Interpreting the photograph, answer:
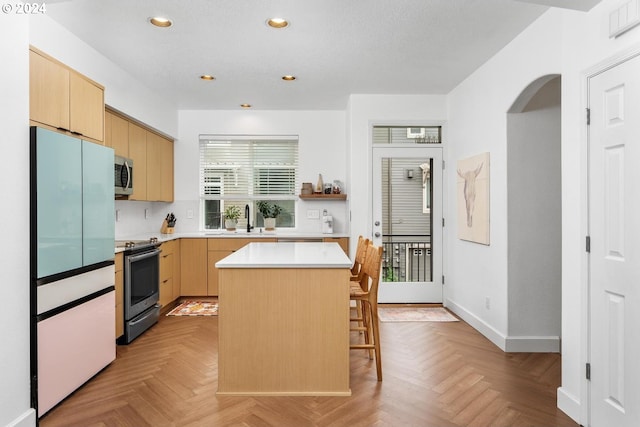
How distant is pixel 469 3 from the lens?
2918 millimetres

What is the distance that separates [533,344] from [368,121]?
3073 mm

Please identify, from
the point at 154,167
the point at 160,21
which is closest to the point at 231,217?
the point at 154,167

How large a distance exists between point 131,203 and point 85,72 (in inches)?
81.1

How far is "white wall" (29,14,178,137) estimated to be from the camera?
10.1 ft

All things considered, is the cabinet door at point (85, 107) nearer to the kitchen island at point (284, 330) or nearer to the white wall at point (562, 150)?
the kitchen island at point (284, 330)

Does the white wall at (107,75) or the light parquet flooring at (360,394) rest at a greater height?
the white wall at (107,75)

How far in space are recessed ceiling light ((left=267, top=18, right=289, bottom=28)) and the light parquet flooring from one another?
267 cm

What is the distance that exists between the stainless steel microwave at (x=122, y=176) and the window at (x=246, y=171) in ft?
5.93

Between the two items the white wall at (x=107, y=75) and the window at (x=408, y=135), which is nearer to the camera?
the white wall at (x=107, y=75)

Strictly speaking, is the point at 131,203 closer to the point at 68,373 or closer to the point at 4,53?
the point at 68,373

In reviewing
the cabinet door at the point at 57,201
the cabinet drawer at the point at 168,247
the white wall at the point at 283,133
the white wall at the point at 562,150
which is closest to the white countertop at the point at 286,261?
the cabinet door at the point at 57,201

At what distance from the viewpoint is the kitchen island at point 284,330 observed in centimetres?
274

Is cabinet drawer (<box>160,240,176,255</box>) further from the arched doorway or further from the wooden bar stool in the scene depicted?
the arched doorway

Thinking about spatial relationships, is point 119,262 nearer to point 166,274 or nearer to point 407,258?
point 166,274
